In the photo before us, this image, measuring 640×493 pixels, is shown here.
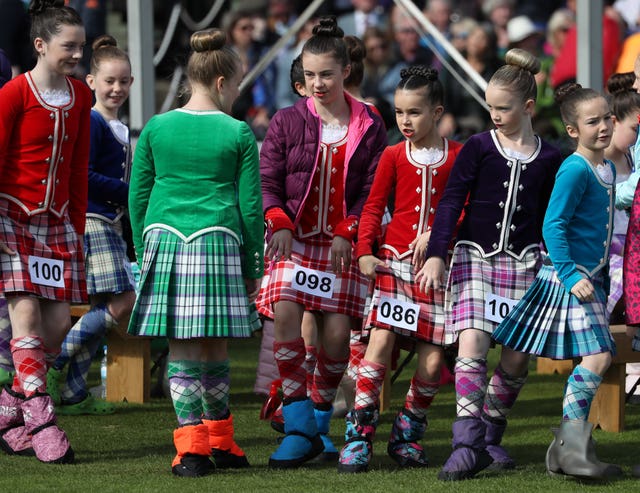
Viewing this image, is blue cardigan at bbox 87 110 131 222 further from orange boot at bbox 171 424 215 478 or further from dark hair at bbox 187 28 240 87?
orange boot at bbox 171 424 215 478

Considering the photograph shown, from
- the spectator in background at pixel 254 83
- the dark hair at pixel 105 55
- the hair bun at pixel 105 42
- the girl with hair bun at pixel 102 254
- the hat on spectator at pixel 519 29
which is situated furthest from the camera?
the hat on spectator at pixel 519 29

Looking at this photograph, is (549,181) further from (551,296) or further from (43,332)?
(43,332)

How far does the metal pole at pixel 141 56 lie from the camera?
934cm

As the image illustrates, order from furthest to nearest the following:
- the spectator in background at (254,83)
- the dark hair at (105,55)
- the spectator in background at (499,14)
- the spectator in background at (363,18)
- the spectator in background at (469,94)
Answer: the spectator in background at (499,14), the spectator in background at (363,18), the spectator in background at (254,83), the spectator in background at (469,94), the dark hair at (105,55)

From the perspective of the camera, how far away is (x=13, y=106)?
564cm

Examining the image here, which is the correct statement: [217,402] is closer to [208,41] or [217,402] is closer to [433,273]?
[433,273]

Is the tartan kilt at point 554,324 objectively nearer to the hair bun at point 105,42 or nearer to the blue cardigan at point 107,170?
the blue cardigan at point 107,170

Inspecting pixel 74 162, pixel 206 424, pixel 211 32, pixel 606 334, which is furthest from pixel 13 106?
pixel 606 334

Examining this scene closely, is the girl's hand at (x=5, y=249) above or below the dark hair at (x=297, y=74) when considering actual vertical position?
below

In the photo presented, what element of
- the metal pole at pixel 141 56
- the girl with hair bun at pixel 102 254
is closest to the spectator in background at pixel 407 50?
the metal pole at pixel 141 56

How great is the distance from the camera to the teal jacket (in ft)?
17.6

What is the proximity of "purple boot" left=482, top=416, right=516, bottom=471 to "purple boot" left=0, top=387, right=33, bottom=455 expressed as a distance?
1.75 metres

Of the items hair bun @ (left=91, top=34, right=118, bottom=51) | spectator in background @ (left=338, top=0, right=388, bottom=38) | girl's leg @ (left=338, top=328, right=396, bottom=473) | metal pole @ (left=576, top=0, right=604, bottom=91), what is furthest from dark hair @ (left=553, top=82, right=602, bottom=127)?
spectator in background @ (left=338, top=0, right=388, bottom=38)

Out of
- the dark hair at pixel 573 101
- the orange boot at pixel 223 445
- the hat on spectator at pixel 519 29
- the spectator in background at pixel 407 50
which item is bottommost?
the orange boot at pixel 223 445
